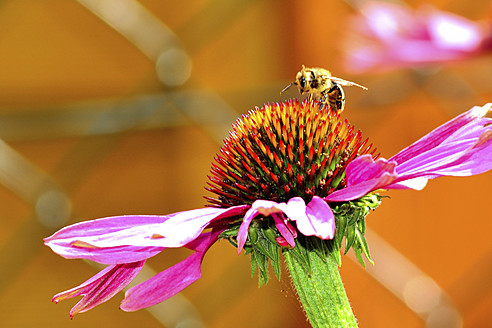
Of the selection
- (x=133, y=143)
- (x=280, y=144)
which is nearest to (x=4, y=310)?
(x=133, y=143)

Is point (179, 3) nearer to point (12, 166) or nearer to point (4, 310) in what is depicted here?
point (12, 166)

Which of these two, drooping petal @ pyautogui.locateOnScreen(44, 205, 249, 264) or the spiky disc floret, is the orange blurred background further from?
drooping petal @ pyautogui.locateOnScreen(44, 205, 249, 264)

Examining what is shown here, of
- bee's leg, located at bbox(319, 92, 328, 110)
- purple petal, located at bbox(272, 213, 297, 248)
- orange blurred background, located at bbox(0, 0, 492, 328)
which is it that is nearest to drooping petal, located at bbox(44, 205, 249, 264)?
purple petal, located at bbox(272, 213, 297, 248)

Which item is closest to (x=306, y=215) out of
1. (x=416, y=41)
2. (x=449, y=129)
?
(x=449, y=129)

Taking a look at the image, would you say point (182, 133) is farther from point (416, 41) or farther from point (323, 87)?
point (323, 87)

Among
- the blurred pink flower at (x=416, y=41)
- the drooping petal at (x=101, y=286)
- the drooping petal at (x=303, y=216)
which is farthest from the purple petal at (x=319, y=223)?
the blurred pink flower at (x=416, y=41)
